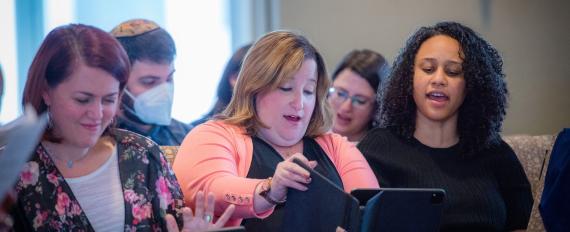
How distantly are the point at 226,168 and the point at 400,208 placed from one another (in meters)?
0.42

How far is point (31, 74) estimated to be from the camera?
1.54 metres

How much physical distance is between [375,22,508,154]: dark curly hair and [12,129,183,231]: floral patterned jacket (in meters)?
0.82

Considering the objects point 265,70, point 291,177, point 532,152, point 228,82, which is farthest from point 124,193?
point 532,152

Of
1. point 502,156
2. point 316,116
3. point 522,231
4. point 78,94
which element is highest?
point 78,94

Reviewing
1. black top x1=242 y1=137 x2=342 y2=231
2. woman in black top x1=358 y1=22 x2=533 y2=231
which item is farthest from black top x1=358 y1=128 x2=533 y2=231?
black top x1=242 y1=137 x2=342 y2=231

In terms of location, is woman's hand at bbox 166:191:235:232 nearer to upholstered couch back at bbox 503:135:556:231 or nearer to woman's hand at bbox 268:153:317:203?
woman's hand at bbox 268:153:317:203

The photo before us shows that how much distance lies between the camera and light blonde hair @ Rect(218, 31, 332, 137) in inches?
72.2

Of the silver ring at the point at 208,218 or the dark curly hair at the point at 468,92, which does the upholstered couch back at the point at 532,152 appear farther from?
the silver ring at the point at 208,218

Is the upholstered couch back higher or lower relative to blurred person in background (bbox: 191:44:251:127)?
lower

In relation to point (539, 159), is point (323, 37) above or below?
above

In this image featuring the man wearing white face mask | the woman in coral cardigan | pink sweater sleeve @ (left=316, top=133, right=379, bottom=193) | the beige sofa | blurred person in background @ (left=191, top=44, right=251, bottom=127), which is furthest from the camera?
blurred person in background @ (left=191, top=44, right=251, bottom=127)

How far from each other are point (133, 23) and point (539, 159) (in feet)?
Answer: 4.80

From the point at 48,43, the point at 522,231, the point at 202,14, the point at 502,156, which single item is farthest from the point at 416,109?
the point at 202,14

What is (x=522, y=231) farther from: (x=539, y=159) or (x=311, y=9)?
(x=311, y=9)
